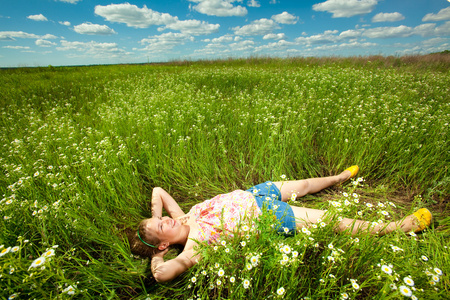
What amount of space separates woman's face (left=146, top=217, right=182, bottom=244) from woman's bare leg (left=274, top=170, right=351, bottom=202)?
1551mm

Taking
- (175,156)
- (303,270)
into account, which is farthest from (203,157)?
(303,270)

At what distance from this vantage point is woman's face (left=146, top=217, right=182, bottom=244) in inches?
99.8

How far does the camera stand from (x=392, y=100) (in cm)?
504

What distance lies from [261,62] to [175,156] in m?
14.2

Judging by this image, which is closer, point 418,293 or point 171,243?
point 418,293

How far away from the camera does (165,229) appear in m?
2.55

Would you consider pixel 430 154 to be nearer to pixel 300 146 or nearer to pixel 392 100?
pixel 300 146

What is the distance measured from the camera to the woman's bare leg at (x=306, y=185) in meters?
2.94

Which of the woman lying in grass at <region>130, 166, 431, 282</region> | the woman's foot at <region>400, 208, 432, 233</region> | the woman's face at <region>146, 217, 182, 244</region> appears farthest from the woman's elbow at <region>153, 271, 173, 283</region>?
the woman's foot at <region>400, 208, 432, 233</region>

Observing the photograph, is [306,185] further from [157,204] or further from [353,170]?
[157,204]

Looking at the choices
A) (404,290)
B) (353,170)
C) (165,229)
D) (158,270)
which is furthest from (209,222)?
(353,170)

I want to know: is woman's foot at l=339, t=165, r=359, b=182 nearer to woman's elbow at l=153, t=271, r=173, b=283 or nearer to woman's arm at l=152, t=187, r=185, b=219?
woman's arm at l=152, t=187, r=185, b=219

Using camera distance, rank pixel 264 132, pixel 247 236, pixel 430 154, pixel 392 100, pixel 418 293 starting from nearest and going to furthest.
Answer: pixel 418 293 < pixel 247 236 < pixel 430 154 < pixel 264 132 < pixel 392 100

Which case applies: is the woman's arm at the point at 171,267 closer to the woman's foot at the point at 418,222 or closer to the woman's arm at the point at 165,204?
the woman's arm at the point at 165,204
